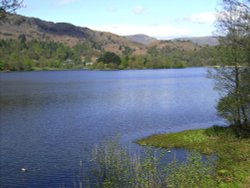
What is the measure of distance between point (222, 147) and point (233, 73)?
501 inches

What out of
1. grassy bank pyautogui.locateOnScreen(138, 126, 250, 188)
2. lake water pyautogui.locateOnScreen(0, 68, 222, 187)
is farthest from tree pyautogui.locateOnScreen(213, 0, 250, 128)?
lake water pyautogui.locateOnScreen(0, 68, 222, 187)

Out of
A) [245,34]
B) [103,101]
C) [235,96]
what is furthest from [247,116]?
[103,101]

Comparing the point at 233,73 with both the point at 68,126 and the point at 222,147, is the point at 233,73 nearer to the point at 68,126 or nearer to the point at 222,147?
the point at 222,147

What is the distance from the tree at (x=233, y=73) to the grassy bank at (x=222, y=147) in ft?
8.42

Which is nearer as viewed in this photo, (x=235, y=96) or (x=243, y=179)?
(x=243, y=179)

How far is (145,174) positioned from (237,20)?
849 inches

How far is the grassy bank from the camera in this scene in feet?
72.2

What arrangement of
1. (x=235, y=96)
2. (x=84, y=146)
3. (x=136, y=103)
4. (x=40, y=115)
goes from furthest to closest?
(x=136, y=103), (x=40, y=115), (x=84, y=146), (x=235, y=96)

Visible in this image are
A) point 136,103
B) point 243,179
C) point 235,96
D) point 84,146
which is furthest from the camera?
point 136,103

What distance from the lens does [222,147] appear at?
31.6m

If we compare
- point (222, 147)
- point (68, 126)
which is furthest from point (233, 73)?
point (68, 126)

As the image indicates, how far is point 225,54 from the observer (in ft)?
136

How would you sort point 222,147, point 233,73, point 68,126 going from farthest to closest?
point 68,126 → point 233,73 → point 222,147

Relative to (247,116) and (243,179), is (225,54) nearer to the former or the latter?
(247,116)
